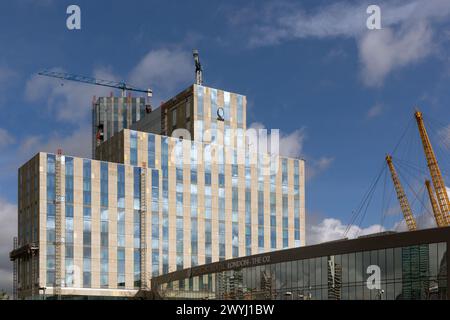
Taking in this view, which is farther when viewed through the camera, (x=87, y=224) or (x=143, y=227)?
(x=143, y=227)

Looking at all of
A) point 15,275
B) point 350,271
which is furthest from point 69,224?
point 350,271

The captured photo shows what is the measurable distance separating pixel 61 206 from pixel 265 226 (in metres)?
45.3

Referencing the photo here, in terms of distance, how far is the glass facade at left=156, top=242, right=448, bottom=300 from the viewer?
226ft

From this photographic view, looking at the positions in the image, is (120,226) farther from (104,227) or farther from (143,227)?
(143,227)

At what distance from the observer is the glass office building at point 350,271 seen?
68.8 meters

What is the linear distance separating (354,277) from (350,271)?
0.89 m

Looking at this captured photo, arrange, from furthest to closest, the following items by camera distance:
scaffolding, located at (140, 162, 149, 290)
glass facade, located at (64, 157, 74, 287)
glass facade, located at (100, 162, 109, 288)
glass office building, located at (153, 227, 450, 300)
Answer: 1. scaffolding, located at (140, 162, 149, 290)
2. glass facade, located at (100, 162, 109, 288)
3. glass facade, located at (64, 157, 74, 287)
4. glass office building, located at (153, 227, 450, 300)

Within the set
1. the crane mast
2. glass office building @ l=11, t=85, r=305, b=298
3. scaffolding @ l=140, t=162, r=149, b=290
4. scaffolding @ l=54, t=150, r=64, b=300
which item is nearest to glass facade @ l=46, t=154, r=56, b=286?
glass office building @ l=11, t=85, r=305, b=298

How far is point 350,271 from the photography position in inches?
3061

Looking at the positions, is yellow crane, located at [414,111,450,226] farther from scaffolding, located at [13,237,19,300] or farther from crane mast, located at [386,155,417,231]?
scaffolding, located at [13,237,19,300]

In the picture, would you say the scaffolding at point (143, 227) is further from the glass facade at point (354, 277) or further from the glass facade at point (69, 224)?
the glass facade at point (354, 277)

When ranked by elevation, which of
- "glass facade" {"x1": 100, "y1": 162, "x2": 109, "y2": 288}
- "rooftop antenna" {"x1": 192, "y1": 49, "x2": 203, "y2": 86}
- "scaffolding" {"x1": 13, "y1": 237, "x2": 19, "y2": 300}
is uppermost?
"rooftop antenna" {"x1": 192, "y1": 49, "x2": 203, "y2": 86}

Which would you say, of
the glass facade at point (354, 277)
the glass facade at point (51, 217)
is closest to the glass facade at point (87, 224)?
the glass facade at point (51, 217)

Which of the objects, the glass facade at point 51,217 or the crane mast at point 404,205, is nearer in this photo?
the glass facade at point 51,217
